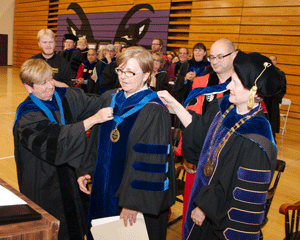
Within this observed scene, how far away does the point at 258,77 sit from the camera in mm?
1514

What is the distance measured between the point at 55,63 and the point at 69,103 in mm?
2181

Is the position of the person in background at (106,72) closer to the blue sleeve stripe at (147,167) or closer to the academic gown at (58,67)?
the academic gown at (58,67)

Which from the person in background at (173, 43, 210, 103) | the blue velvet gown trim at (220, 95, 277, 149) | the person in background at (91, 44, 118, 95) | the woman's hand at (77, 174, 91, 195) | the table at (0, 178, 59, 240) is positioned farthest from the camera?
the person in background at (91, 44, 118, 95)

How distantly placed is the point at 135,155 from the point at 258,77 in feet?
2.84

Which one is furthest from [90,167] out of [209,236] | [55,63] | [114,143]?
[55,63]

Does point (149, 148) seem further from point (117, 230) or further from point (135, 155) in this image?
point (117, 230)

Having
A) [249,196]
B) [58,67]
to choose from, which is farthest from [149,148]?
[58,67]

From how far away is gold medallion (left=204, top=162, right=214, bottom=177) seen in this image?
1.81m

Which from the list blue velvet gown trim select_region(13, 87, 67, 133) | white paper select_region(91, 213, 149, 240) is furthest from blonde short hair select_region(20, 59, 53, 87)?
white paper select_region(91, 213, 149, 240)

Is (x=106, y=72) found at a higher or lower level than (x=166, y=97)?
higher

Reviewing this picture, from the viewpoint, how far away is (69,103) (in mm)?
2242

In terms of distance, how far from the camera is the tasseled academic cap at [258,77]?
1513 millimetres

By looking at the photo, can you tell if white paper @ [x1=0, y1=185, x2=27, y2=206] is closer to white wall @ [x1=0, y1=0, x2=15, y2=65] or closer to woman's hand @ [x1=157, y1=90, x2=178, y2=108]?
woman's hand @ [x1=157, y1=90, x2=178, y2=108]

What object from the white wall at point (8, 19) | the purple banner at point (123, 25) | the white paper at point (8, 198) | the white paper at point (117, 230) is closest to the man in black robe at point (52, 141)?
the white paper at point (117, 230)
